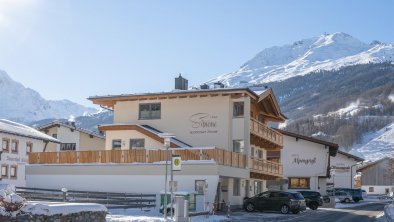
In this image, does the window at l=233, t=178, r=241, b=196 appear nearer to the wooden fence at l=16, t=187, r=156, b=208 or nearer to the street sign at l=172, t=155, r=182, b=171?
the wooden fence at l=16, t=187, r=156, b=208

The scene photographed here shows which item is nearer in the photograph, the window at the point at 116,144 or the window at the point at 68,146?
the window at the point at 116,144

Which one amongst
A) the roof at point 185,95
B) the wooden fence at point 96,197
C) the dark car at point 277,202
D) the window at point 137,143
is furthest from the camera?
the window at point 137,143

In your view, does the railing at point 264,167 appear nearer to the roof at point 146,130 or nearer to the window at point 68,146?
the roof at point 146,130

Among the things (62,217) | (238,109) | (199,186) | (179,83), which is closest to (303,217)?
(199,186)

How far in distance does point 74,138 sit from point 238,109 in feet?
83.6

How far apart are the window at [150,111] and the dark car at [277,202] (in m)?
9.57

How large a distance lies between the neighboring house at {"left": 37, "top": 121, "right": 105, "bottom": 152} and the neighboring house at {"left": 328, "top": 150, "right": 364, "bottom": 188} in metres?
36.9

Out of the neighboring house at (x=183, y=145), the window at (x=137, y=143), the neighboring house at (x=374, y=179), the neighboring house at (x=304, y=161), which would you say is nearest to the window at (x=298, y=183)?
the neighboring house at (x=304, y=161)

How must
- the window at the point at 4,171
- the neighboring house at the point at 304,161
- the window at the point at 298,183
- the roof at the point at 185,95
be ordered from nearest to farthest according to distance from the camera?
1. the roof at the point at 185,95
2. the window at the point at 4,171
3. the neighboring house at the point at 304,161
4. the window at the point at 298,183

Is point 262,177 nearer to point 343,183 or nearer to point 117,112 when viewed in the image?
point 117,112

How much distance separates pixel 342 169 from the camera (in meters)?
89.8

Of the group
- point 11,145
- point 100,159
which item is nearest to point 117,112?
point 100,159

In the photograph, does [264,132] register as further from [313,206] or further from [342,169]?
[342,169]

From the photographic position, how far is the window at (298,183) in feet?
233
